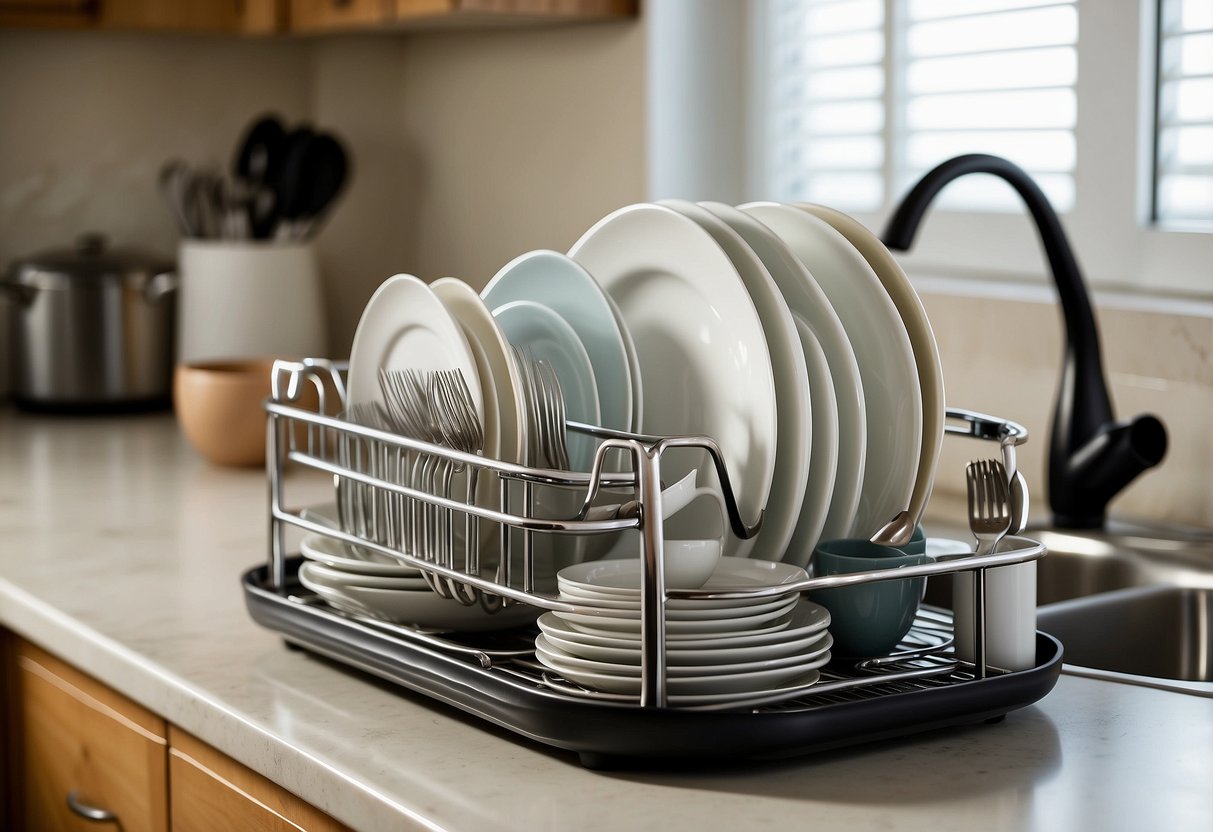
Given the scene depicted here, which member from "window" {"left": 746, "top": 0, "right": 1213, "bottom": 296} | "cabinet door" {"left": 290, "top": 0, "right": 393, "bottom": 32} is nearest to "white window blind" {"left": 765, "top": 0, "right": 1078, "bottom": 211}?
"window" {"left": 746, "top": 0, "right": 1213, "bottom": 296}

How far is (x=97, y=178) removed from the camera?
2.48 m

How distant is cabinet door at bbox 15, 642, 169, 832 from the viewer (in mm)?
1046

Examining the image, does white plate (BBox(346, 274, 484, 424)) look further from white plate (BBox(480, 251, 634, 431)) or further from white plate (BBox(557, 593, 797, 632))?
white plate (BBox(557, 593, 797, 632))

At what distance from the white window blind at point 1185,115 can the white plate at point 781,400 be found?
2.45ft

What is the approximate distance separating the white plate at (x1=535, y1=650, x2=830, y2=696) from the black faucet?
2.13ft

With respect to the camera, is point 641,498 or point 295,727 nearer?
point 641,498

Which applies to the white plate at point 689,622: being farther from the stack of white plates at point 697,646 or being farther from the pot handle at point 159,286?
the pot handle at point 159,286

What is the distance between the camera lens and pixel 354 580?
0.92 meters

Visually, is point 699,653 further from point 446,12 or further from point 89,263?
point 89,263

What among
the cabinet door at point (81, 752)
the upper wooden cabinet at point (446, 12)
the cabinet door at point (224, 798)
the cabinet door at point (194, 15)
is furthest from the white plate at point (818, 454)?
the cabinet door at point (194, 15)

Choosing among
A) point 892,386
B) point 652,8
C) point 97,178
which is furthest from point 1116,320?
point 97,178

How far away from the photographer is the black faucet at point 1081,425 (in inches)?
50.9

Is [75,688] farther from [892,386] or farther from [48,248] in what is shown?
[48,248]

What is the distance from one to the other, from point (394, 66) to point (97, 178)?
555 millimetres
